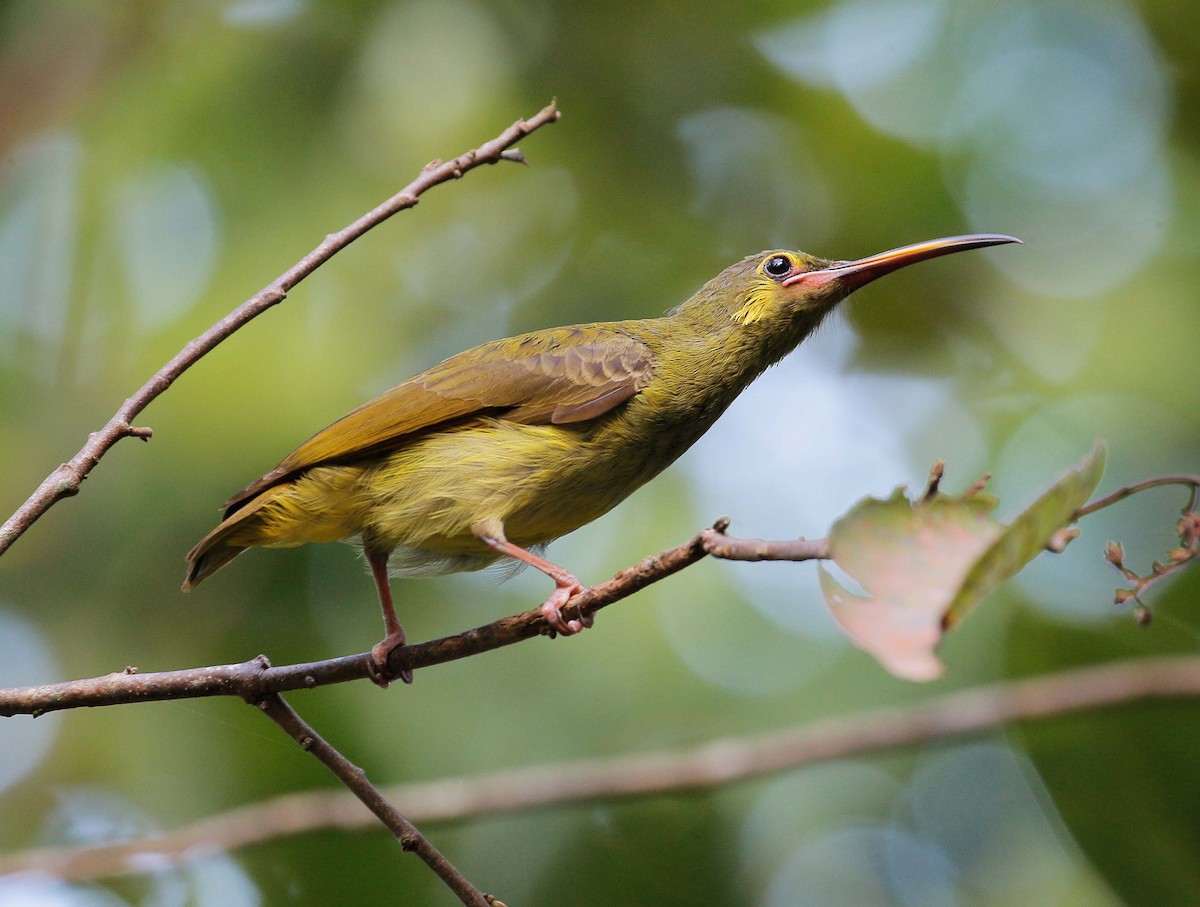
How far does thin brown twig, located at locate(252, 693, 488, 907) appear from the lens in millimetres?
2365

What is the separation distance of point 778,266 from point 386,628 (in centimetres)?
187

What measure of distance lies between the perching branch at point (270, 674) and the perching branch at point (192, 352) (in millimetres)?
312

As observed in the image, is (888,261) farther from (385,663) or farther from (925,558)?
(925,558)

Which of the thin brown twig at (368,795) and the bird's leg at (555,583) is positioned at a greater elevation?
the bird's leg at (555,583)

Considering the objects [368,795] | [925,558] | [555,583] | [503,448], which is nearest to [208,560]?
[503,448]

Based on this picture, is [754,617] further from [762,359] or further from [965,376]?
[762,359]

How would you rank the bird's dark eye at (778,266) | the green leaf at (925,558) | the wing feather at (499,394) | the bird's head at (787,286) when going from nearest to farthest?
the green leaf at (925,558) < the wing feather at (499,394) < the bird's head at (787,286) < the bird's dark eye at (778,266)

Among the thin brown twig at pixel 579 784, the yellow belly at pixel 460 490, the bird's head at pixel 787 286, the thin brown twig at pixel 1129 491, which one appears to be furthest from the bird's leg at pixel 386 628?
the thin brown twig at pixel 1129 491

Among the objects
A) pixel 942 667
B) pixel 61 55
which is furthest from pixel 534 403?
pixel 61 55

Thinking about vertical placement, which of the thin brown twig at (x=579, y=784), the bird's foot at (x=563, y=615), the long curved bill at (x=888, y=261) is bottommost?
the thin brown twig at (x=579, y=784)

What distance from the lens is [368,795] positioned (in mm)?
2465

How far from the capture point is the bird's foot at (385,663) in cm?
279

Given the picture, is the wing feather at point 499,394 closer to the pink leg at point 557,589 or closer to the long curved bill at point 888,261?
the pink leg at point 557,589

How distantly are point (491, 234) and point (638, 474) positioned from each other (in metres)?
3.03
